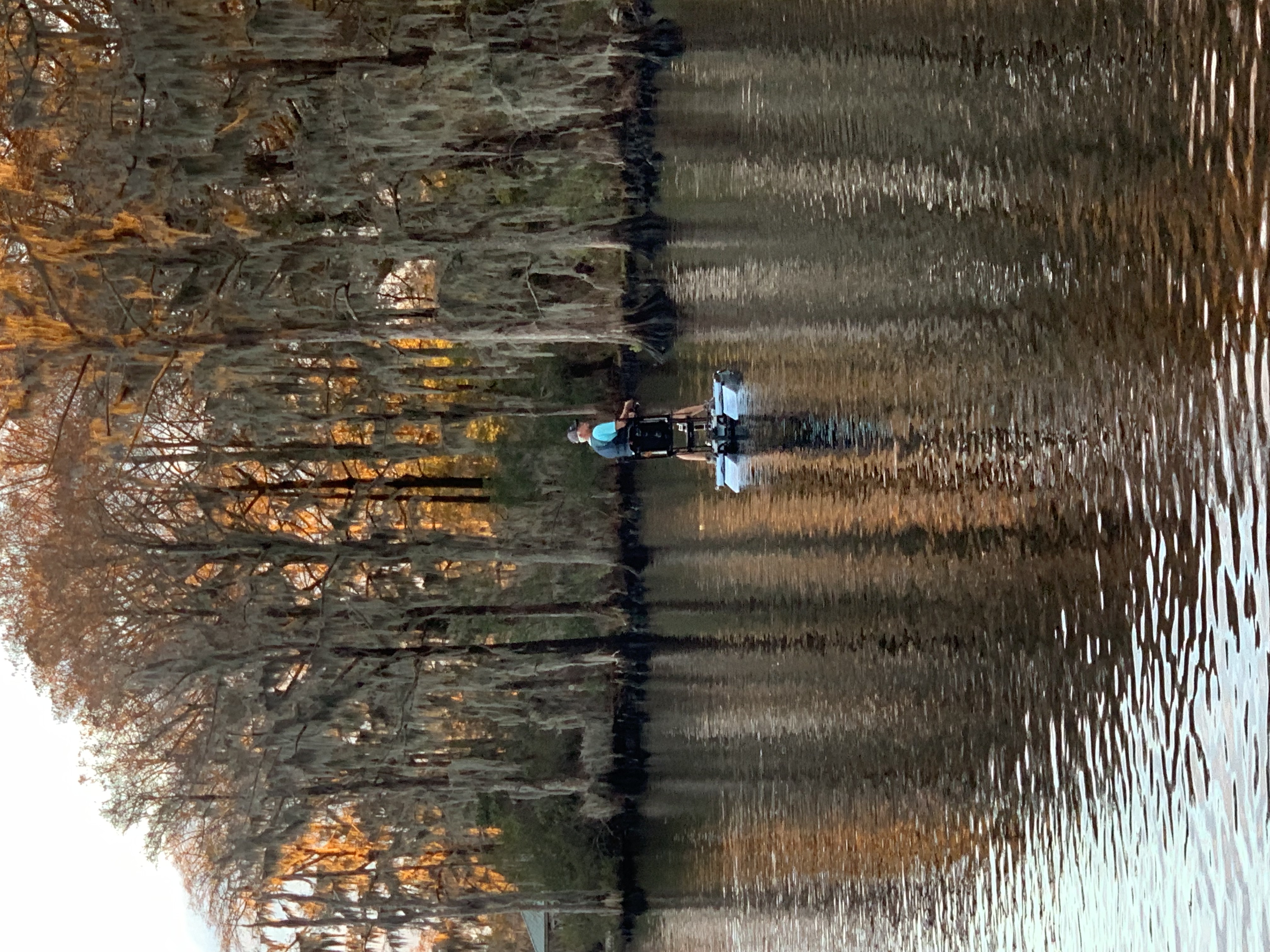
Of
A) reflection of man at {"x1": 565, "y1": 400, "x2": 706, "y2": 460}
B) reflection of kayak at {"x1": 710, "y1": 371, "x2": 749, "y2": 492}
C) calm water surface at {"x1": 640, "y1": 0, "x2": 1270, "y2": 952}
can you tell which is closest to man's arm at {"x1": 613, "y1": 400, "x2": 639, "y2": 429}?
reflection of man at {"x1": 565, "y1": 400, "x2": 706, "y2": 460}

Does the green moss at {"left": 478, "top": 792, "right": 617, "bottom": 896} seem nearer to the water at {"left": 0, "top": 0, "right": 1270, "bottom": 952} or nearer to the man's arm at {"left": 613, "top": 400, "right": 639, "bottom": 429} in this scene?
the water at {"left": 0, "top": 0, "right": 1270, "bottom": 952}

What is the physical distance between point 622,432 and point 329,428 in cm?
699

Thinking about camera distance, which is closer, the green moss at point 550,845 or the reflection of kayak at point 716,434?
the reflection of kayak at point 716,434

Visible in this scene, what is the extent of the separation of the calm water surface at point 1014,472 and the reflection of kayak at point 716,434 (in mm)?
1054

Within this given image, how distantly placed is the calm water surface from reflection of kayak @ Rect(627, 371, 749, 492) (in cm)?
105

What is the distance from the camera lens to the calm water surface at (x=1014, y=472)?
13.0 feet

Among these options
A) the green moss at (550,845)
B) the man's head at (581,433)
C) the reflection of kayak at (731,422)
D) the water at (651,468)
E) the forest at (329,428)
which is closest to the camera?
the water at (651,468)

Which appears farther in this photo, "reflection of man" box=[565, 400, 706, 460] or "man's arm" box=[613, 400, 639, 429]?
"man's arm" box=[613, 400, 639, 429]

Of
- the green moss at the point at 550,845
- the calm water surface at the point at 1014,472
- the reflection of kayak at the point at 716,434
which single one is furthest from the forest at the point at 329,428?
the calm water surface at the point at 1014,472

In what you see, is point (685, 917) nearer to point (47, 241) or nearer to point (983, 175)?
point (47, 241)

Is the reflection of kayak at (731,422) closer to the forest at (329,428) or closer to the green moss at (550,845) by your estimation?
the forest at (329,428)

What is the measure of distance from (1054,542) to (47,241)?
12.1m

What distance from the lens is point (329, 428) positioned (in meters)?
19.0

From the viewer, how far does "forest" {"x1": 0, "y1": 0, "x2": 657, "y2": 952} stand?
1417cm
